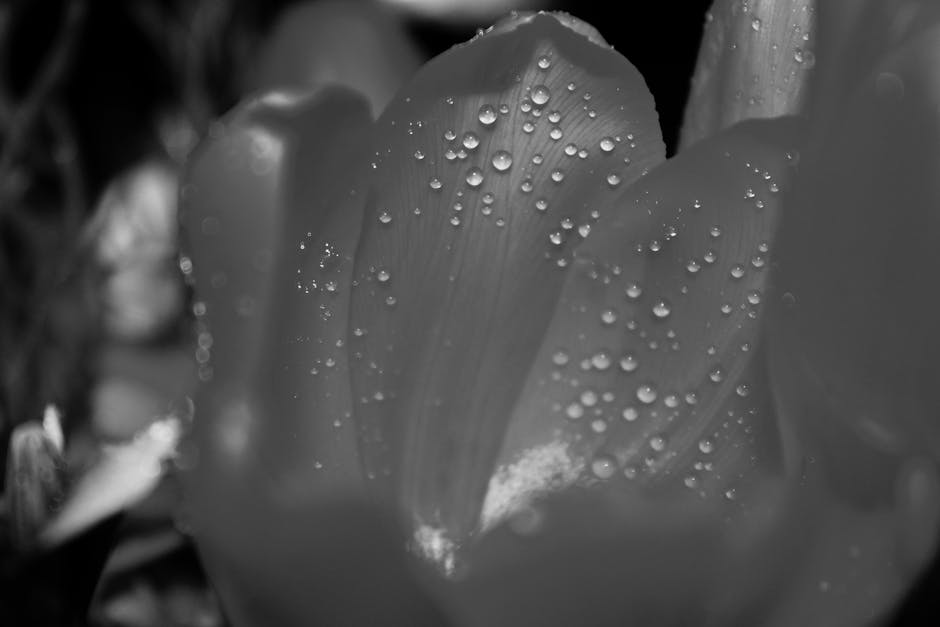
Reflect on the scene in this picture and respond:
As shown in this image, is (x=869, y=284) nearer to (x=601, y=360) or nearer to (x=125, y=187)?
(x=601, y=360)

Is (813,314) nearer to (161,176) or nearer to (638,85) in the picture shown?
(638,85)

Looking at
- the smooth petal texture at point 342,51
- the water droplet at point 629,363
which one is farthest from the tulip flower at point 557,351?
the smooth petal texture at point 342,51

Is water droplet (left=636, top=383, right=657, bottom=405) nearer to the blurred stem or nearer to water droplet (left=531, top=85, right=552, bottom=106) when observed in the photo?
water droplet (left=531, top=85, right=552, bottom=106)

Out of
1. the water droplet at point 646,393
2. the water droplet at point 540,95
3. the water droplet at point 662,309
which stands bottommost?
the water droplet at point 646,393

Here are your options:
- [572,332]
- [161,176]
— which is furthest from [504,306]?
[161,176]

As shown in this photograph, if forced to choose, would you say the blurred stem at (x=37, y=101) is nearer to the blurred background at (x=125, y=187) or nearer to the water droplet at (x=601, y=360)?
the blurred background at (x=125, y=187)

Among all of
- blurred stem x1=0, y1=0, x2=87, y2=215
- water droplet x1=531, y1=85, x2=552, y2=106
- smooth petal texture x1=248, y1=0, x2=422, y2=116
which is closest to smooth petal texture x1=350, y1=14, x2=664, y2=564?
water droplet x1=531, y1=85, x2=552, y2=106

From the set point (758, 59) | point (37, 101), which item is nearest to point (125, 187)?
point (37, 101)
